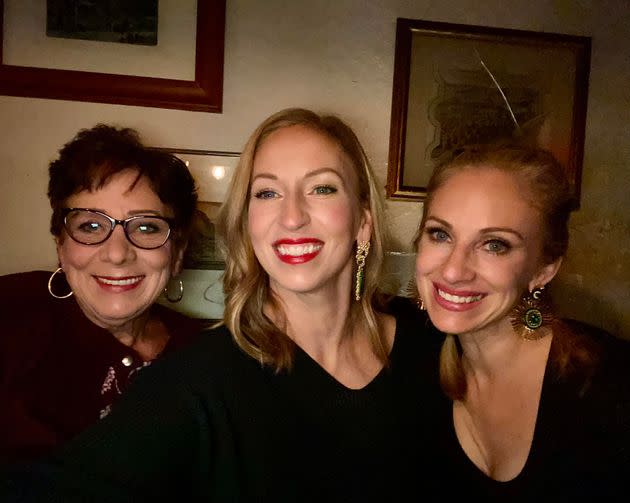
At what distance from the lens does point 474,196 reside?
1233 millimetres

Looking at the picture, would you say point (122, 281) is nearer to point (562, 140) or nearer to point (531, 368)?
point (531, 368)

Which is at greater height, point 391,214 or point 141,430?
point 391,214

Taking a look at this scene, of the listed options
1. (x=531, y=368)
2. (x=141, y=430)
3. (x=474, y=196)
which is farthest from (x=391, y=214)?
(x=141, y=430)

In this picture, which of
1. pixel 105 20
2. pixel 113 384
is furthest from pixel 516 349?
pixel 105 20

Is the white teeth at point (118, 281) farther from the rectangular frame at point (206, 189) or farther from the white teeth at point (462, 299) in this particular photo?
the white teeth at point (462, 299)

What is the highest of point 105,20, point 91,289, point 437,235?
point 105,20

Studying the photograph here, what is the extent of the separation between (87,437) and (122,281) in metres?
0.58

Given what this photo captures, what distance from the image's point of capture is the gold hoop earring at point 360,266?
139 centimetres

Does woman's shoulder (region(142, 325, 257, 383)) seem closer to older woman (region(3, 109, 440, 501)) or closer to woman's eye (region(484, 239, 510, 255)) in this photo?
older woman (region(3, 109, 440, 501))

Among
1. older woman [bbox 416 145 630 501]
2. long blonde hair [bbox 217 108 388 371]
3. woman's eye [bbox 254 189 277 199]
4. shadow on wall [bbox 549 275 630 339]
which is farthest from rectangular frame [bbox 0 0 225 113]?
shadow on wall [bbox 549 275 630 339]

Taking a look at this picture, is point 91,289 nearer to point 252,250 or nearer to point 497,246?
point 252,250

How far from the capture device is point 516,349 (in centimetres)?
136

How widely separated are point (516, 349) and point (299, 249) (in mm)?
695

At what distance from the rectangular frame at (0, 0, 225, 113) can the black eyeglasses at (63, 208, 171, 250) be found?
542 mm
